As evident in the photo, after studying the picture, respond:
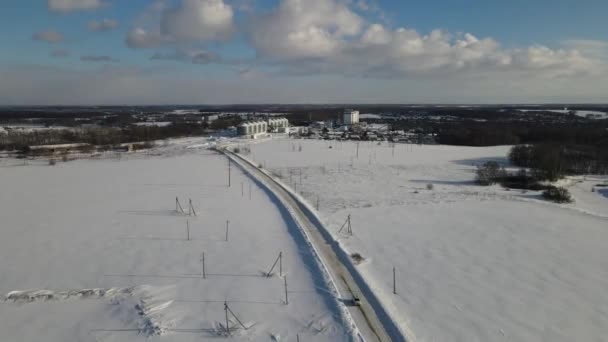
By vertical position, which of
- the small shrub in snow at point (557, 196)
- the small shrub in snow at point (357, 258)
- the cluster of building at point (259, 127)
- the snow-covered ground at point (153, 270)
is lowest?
the snow-covered ground at point (153, 270)

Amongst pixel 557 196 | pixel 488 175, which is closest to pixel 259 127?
pixel 488 175

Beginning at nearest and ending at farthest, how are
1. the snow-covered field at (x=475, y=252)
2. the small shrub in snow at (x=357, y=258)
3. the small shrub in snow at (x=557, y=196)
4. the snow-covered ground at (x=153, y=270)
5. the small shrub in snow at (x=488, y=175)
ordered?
1. the snow-covered ground at (x=153, y=270)
2. the snow-covered field at (x=475, y=252)
3. the small shrub in snow at (x=357, y=258)
4. the small shrub in snow at (x=557, y=196)
5. the small shrub in snow at (x=488, y=175)

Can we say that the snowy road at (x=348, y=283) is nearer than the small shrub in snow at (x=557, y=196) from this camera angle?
Yes

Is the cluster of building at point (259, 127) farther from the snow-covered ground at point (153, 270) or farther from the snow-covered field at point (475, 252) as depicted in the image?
the snow-covered ground at point (153, 270)

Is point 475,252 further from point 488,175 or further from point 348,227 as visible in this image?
point 488,175

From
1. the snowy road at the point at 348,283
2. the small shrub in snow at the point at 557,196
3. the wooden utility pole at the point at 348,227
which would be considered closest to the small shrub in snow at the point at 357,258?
the snowy road at the point at 348,283

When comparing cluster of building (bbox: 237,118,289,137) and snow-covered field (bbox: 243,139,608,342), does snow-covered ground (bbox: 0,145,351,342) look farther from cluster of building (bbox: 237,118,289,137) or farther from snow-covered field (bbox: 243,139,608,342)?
cluster of building (bbox: 237,118,289,137)

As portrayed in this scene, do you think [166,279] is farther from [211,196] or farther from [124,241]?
[211,196]

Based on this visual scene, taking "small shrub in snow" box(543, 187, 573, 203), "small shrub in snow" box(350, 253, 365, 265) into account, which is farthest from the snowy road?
"small shrub in snow" box(543, 187, 573, 203)
